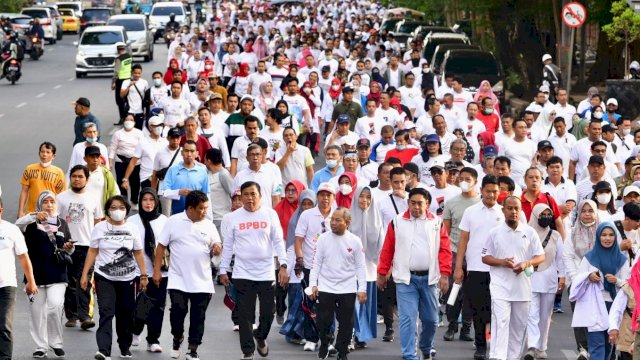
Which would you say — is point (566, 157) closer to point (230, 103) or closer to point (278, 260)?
point (230, 103)

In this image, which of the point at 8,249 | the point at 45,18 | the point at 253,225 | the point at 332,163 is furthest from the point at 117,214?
the point at 45,18

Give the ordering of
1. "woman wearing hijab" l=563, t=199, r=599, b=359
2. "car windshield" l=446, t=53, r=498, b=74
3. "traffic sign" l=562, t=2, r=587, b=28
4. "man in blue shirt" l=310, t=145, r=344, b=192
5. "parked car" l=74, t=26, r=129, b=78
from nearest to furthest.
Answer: "woman wearing hijab" l=563, t=199, r=599, b=359, "man in blue shirt" l=310, t=145, r=344, b=192, "traffic sign" l=562, t=2, r=587, b=28, "car windshield" l=446, t=53, r=498, b=74, "parked car" l=74, t=26, r=129, b=78

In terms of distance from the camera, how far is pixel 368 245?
14.2m

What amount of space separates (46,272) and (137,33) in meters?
40.0

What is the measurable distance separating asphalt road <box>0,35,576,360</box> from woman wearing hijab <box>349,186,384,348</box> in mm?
193

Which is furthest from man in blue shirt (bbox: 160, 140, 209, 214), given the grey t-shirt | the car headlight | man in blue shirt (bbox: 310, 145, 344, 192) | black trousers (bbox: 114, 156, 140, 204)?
the car headlight

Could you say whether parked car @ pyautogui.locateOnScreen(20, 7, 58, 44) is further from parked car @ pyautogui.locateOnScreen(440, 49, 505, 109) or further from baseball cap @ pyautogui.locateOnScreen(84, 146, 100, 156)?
baseball cap @ pyautogui.locateOnScreen(84, 146, 100, 156)

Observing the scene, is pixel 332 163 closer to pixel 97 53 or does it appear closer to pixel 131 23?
pixel 97 53

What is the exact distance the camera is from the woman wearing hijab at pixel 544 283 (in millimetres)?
13672

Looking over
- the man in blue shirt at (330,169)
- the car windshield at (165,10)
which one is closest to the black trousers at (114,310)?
the man in blue shirt at (330,169)

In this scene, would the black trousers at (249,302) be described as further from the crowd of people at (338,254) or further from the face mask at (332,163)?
the face mask at (332,163)

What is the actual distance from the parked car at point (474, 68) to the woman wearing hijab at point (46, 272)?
2068cm

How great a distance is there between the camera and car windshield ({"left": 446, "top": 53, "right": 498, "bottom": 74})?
33.9 metres

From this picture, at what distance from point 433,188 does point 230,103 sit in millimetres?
6649
